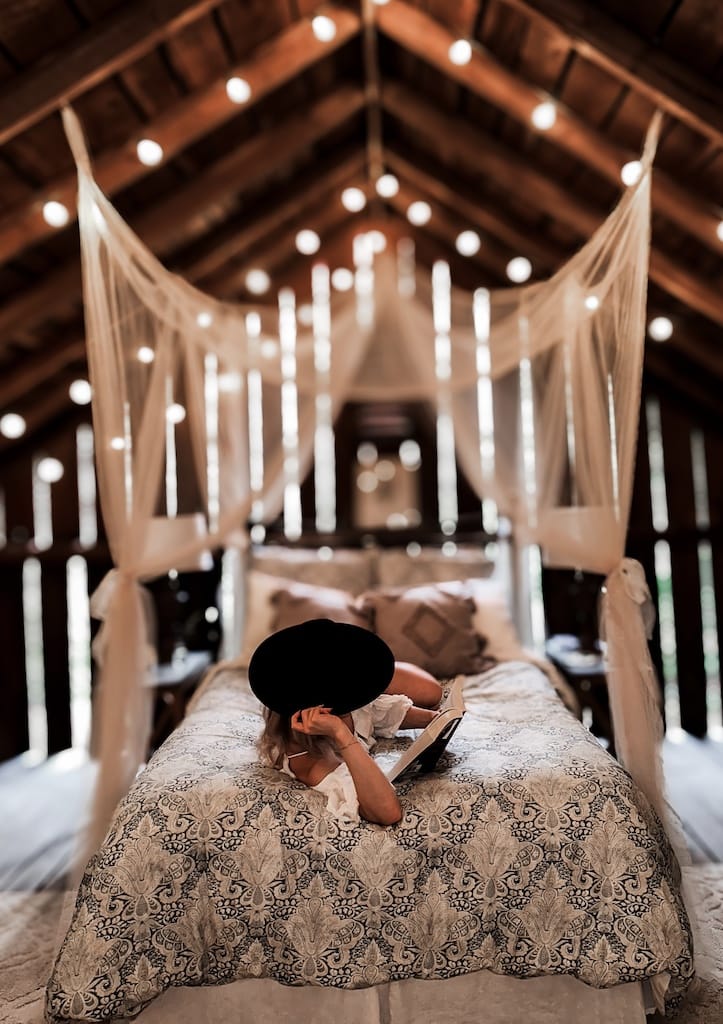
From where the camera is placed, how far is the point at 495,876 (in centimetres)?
206

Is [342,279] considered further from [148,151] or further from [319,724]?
[319,724]

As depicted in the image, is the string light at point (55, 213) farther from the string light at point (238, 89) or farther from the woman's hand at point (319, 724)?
the woman's hand at point (319, 724)

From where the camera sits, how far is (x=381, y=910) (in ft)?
6.66

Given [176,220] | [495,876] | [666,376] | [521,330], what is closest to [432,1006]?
[495,876]

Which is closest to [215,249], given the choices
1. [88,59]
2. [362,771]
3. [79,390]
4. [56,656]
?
[79,390]

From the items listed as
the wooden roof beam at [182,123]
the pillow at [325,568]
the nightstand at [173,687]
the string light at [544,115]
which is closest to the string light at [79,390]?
the pillow at [325,568]

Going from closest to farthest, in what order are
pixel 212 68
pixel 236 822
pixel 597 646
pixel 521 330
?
pixel 236 822 < pixel 212 68 < pixel 521 330 < pixel 597 646

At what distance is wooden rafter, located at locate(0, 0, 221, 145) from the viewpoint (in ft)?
8.62

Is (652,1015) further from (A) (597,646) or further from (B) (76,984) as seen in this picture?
(A) (597,646)

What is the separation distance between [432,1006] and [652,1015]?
584 millimetres

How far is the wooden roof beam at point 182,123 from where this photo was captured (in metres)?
3.12

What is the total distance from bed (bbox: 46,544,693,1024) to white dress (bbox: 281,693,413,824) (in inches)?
1.3

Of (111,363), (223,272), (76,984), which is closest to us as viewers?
(76,984)

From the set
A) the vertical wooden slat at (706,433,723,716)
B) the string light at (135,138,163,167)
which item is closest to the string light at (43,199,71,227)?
the string light at (135,138,163,167)
